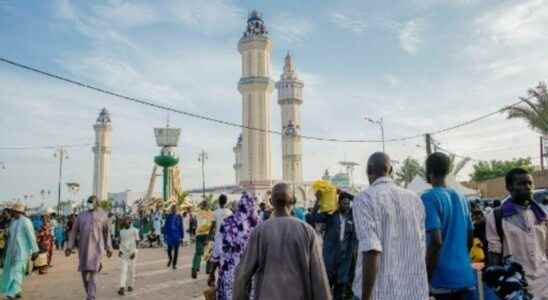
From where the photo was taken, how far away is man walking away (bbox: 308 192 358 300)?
5.96 meters

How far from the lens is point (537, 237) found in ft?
12.2

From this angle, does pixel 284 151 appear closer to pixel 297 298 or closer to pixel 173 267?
pixel 173 267

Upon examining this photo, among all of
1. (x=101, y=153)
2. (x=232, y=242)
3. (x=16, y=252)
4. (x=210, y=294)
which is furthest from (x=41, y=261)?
(x=101, y=153)

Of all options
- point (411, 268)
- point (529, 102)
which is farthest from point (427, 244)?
point (529, 102)

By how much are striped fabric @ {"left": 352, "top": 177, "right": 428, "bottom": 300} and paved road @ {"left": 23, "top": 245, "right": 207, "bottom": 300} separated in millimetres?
6299

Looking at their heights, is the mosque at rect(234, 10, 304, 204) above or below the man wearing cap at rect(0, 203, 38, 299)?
above

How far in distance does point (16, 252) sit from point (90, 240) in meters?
1.76

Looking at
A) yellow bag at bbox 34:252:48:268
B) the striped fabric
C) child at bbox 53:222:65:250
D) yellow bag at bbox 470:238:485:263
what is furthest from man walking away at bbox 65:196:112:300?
child at bbox 53:222:65:250

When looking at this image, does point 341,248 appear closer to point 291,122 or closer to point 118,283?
point 118,283

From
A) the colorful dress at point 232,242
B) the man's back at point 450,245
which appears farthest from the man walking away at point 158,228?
the man's back at point 450,245

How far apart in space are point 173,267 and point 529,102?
17391 millimetres

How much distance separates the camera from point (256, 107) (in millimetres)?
54594

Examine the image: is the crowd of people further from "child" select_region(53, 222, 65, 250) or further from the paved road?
"child" select_region(53, 222, 65, 250)

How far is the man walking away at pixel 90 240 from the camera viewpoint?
7.49m
